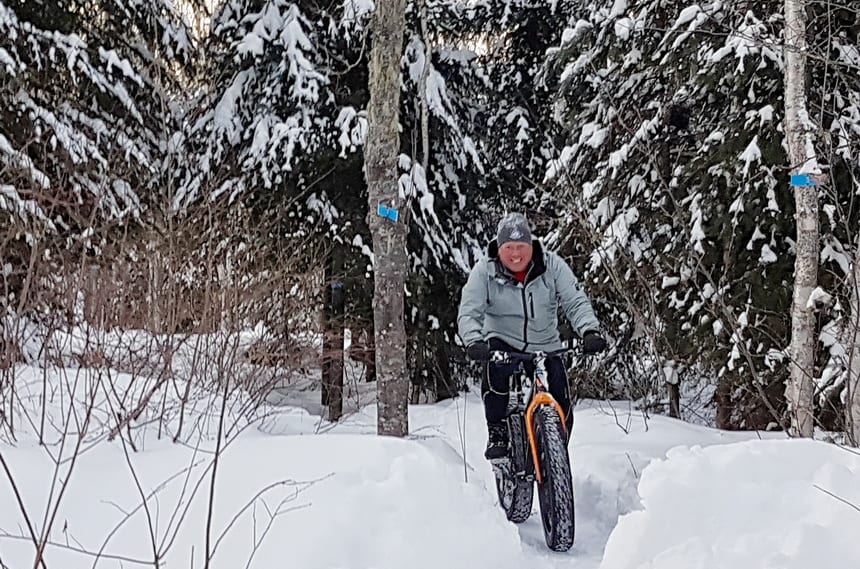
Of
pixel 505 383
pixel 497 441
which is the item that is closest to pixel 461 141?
pixel 505 383

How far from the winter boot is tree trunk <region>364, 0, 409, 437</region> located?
1.06 metres

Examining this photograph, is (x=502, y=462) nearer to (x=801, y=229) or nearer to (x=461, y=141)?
(x=801, y=229)

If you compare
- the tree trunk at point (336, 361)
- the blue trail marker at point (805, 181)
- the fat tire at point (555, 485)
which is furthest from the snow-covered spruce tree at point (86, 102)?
the blue trail marker at point (805, 181)

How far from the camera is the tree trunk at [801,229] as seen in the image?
4.98m

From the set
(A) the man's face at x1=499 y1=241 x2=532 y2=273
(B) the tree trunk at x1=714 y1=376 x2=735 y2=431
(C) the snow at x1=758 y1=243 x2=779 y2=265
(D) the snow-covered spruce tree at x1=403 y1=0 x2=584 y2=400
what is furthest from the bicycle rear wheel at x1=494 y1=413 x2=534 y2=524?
(D) the snow-covered spruce tree at x1=403 y1=0 x2=584 y2=400

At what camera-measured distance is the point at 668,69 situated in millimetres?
7160

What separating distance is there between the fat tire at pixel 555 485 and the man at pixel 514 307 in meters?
0.37

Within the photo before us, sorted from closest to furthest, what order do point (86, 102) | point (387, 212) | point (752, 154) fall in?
point (387, 212) → point (752, 154) → point (86, 102)

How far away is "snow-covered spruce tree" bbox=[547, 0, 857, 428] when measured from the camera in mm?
6375

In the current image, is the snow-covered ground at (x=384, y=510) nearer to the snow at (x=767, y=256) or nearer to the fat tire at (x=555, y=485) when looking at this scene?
the fat tire at (x=555, y=485)

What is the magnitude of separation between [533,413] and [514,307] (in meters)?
0.67

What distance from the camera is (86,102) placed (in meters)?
9.05

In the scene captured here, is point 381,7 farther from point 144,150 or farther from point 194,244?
point 144,150

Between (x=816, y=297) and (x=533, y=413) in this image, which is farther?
(x=816, y=297)
